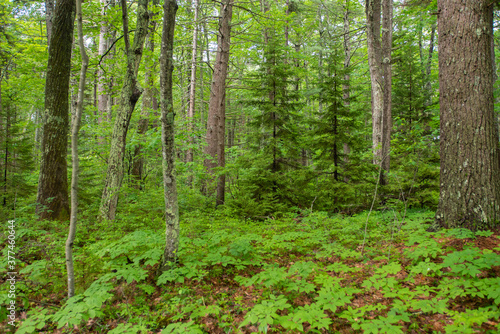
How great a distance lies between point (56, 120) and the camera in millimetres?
5738

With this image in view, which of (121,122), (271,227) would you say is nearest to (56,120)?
(121,122)

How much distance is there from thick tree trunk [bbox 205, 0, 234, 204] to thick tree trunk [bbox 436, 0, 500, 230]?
5.63m

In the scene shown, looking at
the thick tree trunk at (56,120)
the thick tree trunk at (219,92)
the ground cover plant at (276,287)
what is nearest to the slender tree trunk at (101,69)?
the thick tree trunk at (56,120)

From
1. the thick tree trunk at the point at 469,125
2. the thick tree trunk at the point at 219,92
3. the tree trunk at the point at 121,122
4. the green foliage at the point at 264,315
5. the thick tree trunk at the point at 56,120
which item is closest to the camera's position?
the green foliage at the point at 264,315

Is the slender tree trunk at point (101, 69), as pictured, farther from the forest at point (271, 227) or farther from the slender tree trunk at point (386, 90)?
the slender tree trunk at point (386, 90)

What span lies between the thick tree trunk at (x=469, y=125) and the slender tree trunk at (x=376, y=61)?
10.7ft

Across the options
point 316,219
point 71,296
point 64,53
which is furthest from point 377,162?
point 64,53

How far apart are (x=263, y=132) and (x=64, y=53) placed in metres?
5.42

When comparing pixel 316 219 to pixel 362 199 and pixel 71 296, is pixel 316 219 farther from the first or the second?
pixel 71 296

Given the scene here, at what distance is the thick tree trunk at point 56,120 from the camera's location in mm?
5606

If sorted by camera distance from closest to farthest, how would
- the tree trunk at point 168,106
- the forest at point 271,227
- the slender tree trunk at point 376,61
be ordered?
the forest at point 271,227
the tree trunk at point 168,106
the slender tree trunk at point 376,61

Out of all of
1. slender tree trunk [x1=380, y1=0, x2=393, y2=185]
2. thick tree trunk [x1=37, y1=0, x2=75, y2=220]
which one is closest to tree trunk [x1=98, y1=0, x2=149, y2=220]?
thick tree trunk [x1=37, y1=0, x2=75, y2=220]

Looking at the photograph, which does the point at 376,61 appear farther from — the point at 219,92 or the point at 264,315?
the point at 264,315

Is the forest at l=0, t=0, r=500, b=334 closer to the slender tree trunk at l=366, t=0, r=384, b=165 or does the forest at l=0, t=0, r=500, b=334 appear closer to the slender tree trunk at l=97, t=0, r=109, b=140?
the slender tree trunk at l=366, t=0, r=384, b=165
